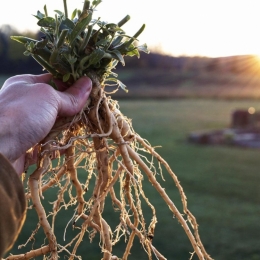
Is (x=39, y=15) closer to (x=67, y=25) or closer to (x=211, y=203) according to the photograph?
(x=67, y=25)

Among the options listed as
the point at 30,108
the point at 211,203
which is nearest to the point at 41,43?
the point at 30,108

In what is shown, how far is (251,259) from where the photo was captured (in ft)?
7.69

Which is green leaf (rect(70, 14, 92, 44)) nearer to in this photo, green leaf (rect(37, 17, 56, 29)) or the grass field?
green leaf (rect(37, 17, 56, 29))

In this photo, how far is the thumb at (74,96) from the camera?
1.05 meters

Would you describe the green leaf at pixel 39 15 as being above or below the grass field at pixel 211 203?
above

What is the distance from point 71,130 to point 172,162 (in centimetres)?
372

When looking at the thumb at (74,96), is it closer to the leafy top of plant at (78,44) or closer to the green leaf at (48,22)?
the leafy top of plant at (78,44)

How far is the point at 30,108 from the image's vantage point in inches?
38.5

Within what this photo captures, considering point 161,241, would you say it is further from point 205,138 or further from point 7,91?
point 205,138

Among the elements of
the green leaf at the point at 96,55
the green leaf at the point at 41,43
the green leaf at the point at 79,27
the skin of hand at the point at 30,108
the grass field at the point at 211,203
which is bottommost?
the grass field at the point at 211,203

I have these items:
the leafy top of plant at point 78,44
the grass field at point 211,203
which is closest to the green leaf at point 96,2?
the leafy top of plant at point 78,44

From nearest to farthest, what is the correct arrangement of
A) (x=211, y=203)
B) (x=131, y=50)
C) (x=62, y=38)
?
(x=62, y=38) → (x=131, y=50) → (x=211, y=203)

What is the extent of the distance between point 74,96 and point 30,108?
12 cm

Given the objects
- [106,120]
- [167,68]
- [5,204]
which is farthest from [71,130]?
[167,68]
